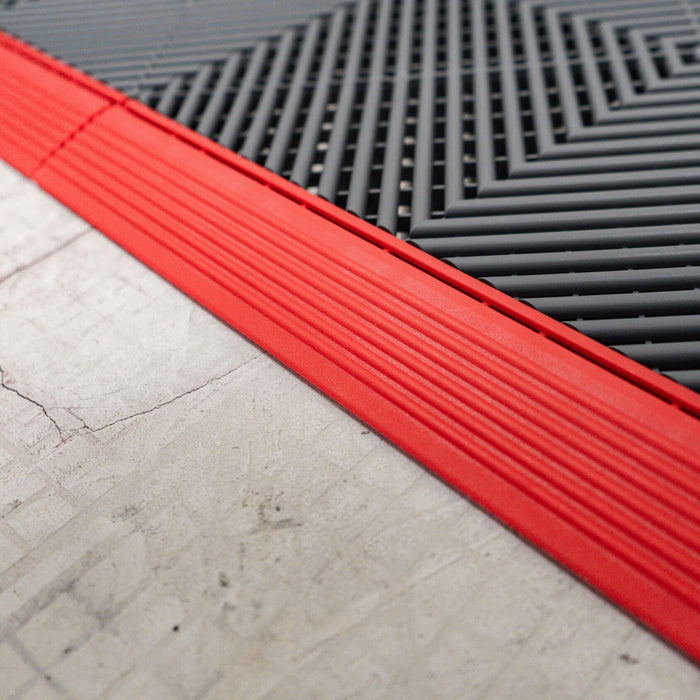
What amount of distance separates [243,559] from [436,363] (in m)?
0.77

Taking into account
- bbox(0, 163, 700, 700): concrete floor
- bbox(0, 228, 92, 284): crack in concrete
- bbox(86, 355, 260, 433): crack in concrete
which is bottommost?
bbox(0, 163, 700, 700): concrete floor

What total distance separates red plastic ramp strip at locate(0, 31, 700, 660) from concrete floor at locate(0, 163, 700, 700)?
87 millimetres

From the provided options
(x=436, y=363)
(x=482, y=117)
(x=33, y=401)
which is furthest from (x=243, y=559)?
(x=482, y=117)

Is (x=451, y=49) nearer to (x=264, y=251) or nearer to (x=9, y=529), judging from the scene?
(x=264, y=251)

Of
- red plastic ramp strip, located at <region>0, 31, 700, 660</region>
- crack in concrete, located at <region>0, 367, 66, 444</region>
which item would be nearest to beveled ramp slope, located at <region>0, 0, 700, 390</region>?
red plastic ramp strip, located at <region>0, 31, 700, 660</region>

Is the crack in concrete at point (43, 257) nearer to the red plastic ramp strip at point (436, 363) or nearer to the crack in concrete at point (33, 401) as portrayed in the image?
the red plastic ramp strip at point (436, 363)

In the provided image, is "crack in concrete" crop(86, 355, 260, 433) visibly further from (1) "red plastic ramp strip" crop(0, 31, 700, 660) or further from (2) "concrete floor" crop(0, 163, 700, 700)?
(1) "red plastic ramp strip" crop(0, 31, 700, 660)

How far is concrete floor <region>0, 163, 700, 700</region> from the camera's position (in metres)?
1.35

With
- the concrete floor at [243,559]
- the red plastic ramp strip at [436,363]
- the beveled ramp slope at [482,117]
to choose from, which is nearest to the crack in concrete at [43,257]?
the red plastic ramp strip at [436,363]

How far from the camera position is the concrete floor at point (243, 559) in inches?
53.0

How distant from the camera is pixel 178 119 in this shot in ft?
8.44

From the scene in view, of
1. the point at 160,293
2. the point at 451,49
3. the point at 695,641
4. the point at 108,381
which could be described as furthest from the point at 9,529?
the point at 451,49

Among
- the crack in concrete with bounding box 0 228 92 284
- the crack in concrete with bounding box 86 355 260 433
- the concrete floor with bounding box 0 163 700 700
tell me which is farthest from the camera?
the crack in concrete with bounding box 0 228 92 284

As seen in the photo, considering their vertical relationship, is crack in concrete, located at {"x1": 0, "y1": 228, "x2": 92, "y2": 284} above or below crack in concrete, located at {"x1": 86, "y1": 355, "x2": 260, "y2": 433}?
above
